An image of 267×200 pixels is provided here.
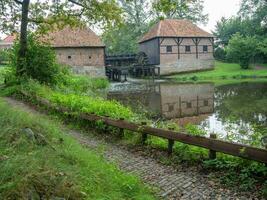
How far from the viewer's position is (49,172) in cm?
385

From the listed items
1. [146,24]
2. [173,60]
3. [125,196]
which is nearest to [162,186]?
[125,196]

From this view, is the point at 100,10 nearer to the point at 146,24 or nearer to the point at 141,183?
the point at 141,183

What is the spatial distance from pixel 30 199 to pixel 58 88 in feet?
43.8

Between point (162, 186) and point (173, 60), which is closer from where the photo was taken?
point (162, 186)

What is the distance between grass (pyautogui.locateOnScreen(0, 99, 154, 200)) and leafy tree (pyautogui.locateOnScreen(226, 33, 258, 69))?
3816cm

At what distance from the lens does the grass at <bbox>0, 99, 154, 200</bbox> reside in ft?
11.6

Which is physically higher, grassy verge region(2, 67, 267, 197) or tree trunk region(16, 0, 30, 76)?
tree trunk region(16, 0, 30, 76)

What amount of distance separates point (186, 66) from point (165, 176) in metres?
39.5

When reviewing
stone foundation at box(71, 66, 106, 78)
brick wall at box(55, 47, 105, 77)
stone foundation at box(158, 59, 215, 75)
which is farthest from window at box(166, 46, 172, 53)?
stone foundation at box(71, 66, 106, 78)

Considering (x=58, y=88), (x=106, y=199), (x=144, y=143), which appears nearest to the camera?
(x=106, y=199)

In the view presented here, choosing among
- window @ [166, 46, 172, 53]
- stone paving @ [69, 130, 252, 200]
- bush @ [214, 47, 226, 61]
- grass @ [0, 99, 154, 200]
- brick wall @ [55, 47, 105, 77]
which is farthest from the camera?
bush @ [214, 47, 226, 61]

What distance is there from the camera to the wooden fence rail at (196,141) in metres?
5.13

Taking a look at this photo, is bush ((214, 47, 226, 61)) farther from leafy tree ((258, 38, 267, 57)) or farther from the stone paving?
the stone paving

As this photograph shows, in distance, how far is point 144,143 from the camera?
759cm
